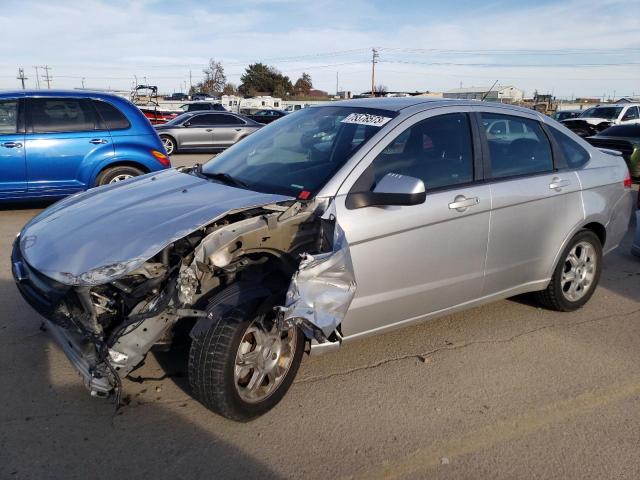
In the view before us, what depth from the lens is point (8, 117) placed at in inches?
291

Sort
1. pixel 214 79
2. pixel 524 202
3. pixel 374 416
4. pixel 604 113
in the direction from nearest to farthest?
1. pixel 374 416
2. pixel 524 202
3. pixel 604 113
4. pixel 214 79

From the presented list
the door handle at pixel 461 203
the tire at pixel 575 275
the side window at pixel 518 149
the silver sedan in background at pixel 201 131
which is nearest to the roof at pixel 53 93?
the side window at pixel 518 149

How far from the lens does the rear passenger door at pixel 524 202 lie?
3984 mm

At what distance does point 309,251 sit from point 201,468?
4.19 feet

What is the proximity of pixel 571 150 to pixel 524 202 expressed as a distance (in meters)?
0.92

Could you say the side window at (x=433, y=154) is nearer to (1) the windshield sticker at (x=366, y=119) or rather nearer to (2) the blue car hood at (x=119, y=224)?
(1) the windshield sticker at (x=366, y=119)

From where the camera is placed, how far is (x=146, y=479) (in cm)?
261

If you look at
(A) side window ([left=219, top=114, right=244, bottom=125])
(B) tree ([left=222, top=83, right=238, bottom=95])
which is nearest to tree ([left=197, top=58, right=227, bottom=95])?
(B) tree ([left=222, top=83, right=238, bottom=95])

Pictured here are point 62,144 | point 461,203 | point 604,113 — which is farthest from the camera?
point 604,113

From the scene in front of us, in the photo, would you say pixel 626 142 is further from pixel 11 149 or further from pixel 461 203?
pixel 11 149

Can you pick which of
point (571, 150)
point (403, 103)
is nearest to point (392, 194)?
point (403, 103)

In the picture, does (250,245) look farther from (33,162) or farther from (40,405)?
(33,162)

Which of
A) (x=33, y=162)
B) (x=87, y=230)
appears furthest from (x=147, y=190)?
(x=33, y=162)

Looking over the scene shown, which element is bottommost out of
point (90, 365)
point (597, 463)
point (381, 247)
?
point (597, 463)
